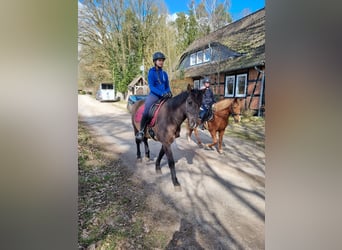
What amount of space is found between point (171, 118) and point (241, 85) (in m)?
0.52

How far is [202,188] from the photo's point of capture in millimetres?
965

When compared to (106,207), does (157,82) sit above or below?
above

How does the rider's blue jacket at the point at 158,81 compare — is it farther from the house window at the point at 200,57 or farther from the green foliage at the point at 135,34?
the house window at the point at 200,57

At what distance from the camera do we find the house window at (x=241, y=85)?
3.49 ft

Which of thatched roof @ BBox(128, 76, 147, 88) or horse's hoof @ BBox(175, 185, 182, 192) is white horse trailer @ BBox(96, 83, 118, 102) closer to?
thatched roof @ BBox(128, 76, 147, 88)

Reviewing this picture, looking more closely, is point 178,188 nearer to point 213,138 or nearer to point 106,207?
point 106,207

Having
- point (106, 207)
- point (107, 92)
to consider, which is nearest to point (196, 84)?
point (107, 92)

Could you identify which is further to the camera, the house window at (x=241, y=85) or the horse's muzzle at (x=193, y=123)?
the horse's muzzle at (x=193, y=123)

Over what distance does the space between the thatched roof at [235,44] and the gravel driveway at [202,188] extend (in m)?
0.38

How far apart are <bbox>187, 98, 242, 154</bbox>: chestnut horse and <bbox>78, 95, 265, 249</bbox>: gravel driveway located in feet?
0.38

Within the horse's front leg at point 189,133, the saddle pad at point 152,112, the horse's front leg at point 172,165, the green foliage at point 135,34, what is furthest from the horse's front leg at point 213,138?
the green foliage at point 135,34

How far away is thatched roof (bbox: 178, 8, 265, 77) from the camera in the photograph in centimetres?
93
